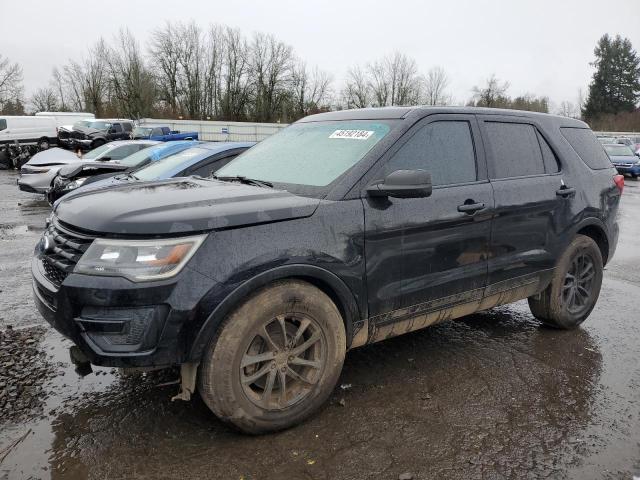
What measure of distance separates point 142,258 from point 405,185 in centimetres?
149

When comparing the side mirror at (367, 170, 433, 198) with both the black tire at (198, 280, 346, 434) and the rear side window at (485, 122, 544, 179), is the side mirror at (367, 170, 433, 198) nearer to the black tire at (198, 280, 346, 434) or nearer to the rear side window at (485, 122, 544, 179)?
the black tire at (198, 280, 346, 434)

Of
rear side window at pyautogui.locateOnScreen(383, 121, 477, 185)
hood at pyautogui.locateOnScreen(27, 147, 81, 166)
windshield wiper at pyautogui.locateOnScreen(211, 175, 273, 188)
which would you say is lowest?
hood at pyautogui.locateOnScreen(27, 147, 81, 166)

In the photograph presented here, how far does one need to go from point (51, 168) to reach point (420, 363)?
481 inches

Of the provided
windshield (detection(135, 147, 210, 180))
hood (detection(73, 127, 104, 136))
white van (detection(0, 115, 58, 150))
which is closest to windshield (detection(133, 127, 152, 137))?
hood (detection(73, 127, 104, 136))

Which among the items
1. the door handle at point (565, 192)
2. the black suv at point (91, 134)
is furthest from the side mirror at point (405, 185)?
the black suv at point (91, 134)

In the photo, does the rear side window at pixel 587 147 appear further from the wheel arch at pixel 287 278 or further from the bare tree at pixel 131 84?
the bare tree at pixel 131 84

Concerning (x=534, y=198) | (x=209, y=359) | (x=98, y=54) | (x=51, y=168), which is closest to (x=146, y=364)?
(x=209, y=359)

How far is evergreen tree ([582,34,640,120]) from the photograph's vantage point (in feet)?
237

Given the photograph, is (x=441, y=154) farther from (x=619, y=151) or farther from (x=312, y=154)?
(x=619, y=151)

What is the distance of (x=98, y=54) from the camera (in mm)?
60281

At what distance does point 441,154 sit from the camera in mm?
3516

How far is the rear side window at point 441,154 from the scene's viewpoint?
10.9 ft

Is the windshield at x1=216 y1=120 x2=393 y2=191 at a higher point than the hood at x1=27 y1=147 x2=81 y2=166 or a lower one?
higher

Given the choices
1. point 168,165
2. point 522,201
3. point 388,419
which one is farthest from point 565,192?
point 168,165
